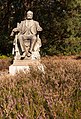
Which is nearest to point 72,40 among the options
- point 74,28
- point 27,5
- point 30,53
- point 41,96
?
point 74,28

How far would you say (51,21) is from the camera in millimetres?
22938

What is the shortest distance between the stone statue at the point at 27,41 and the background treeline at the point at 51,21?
948cm

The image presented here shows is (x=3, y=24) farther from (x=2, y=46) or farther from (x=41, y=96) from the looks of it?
(x=41, y=96)

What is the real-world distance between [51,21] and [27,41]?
11495mm

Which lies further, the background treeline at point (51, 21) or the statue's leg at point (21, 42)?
the background treeline at point (51, 21)

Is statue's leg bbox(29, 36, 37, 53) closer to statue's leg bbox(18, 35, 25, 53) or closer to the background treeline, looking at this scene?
statue's leg bbox(18, 35, 25, 53)

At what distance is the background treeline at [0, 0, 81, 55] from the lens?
21.3m

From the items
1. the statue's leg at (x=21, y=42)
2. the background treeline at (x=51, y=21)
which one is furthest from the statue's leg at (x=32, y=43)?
the background treeline at (x=51, y=21)

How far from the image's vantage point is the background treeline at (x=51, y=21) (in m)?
21.3

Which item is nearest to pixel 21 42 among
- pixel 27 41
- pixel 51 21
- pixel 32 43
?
pixel 27 41

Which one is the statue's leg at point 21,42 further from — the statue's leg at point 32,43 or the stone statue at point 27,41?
the statue's leg at point 32,43

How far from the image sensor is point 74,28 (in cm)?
2139

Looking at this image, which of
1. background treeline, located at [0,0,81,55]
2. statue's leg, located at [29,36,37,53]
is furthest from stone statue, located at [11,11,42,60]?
background treeline, located at [0,0,81,55]

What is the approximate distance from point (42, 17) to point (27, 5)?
155 centimetres
